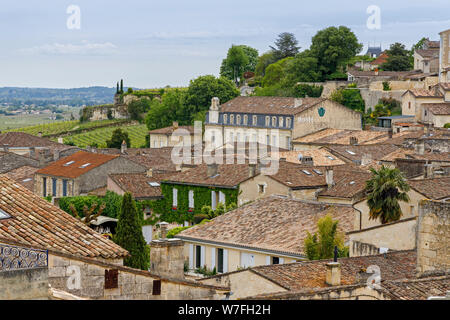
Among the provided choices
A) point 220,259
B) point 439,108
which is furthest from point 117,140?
point 220,259

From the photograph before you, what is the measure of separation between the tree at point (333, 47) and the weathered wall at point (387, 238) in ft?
241

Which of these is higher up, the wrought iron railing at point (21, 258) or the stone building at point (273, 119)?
the wrought iron railing at point (21, 258)

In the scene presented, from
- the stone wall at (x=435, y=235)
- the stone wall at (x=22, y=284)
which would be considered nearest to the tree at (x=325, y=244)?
the stone wall at (x=435, y=235)

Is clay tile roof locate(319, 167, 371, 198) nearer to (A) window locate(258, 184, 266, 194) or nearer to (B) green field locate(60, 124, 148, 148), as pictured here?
(A) window locate(258, 184, 266, 194)

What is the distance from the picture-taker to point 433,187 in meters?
34.6

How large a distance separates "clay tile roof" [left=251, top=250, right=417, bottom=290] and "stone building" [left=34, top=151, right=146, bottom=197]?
116 ft

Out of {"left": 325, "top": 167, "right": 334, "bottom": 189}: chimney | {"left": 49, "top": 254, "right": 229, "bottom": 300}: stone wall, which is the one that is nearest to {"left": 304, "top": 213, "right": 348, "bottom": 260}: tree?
{"left": 49, "top": 254, "right": 229, "bottom": 300}: stone wall

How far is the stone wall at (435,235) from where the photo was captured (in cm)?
1798

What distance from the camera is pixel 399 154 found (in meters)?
55.8

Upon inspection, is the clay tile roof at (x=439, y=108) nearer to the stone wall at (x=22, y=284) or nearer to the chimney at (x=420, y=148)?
the chimney at (x=420, y=148)

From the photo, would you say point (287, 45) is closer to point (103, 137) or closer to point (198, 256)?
point (103, 137)

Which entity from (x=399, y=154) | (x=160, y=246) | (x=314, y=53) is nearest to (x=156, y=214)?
(x=399, y=154)

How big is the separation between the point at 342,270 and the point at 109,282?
806 centimetres

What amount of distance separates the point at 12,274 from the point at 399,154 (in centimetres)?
4654
